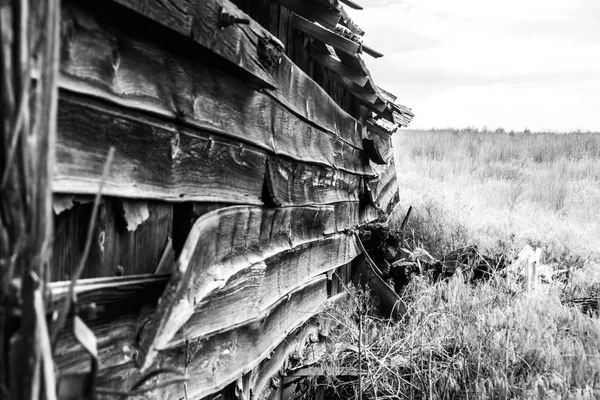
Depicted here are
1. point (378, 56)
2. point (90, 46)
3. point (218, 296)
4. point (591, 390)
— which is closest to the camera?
point (90, 46)

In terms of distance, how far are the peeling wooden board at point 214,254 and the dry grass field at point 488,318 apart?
976mm

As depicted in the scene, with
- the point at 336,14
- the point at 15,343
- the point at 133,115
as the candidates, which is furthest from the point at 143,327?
the point at 336,14

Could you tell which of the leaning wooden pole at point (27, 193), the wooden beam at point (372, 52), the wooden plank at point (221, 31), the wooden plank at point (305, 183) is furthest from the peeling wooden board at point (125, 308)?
the wooden beam at point (372, 52)

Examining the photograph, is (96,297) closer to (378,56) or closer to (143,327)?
(143,327)

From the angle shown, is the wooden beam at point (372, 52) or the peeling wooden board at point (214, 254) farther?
the wooden beam at point (372, 52)

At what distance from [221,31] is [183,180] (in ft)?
1.85

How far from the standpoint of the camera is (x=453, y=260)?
689 centimetres

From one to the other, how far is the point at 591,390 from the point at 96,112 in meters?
3.45

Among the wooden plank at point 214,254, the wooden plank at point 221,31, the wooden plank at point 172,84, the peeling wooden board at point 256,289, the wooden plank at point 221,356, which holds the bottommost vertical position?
the wooden plank at point 221,356

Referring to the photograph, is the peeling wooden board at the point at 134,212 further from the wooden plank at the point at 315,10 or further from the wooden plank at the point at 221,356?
the wooden plank at the point at 315,10

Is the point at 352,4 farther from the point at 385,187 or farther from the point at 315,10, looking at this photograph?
the point at 385,187

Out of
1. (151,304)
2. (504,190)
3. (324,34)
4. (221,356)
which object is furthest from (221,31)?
(504,190)

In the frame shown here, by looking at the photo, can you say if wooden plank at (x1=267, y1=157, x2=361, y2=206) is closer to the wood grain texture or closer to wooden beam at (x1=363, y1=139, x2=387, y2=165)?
wooden beam at (x1=363, y1=139, x2=387, y2=165)

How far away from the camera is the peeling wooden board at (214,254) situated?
164 centimetres
